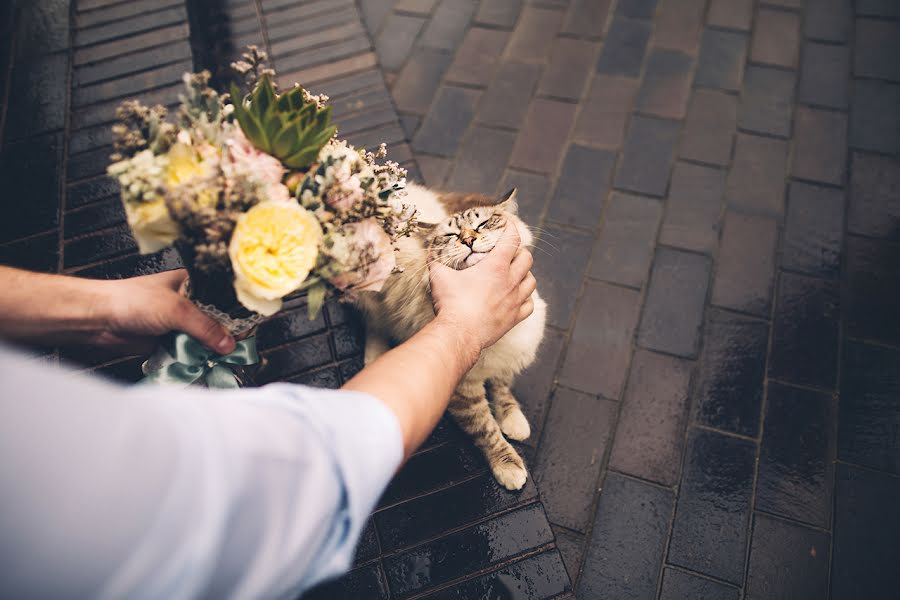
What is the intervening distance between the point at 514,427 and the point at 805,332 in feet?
5.07

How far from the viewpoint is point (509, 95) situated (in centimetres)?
330

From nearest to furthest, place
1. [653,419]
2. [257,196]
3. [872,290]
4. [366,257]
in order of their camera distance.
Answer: [257,196] < [366,257] < [653,419] < [872,290]

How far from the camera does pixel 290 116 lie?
3.51 feet

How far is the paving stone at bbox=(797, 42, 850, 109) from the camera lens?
3.20 meters

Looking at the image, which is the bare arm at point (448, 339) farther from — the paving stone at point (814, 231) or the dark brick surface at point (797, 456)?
the paving stone at point (814, 231)

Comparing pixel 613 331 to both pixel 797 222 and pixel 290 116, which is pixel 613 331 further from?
pixel 290 116

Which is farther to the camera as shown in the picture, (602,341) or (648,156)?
(648,156)

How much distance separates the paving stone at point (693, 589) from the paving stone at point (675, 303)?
0.99 metres

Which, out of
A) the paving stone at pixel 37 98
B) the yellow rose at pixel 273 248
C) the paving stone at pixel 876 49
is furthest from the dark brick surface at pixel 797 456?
the paving stone at pixel 37 98

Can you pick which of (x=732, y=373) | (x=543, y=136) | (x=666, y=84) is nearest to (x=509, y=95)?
(x=543, y=136)

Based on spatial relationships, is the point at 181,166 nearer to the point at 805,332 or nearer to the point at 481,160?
the point at 481,160

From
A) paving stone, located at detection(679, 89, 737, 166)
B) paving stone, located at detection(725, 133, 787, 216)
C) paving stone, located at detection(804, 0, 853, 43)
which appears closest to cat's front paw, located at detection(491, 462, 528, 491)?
paving stone, located at detection(725, 133, 787, 216)

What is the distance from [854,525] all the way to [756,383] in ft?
2.16

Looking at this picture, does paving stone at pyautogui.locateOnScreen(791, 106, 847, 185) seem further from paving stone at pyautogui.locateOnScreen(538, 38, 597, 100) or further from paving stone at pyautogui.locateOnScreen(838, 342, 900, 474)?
paving stone at pyautogui.locateOnScreen(538, 38, 597, 100)
